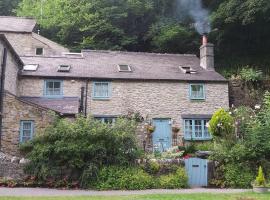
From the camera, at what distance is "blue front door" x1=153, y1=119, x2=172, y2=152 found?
24.8m

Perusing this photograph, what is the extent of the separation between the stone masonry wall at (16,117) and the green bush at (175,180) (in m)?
7.60

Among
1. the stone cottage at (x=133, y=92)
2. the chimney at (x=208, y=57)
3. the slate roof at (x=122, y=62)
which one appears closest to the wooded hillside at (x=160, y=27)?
the chimney at (x=208, y=57)

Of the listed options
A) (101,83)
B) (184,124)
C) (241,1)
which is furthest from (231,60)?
(101,83)

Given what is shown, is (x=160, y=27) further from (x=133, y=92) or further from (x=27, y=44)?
(x=133, y=92)

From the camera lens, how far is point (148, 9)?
42.1 meters

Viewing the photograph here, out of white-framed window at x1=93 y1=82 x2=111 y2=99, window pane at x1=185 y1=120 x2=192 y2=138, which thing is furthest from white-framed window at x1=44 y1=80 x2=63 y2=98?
window pane at x1=185 y1=120 x2=192 y2=138

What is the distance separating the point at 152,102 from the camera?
2542cm

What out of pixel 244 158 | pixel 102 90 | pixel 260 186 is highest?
pixel 102 90

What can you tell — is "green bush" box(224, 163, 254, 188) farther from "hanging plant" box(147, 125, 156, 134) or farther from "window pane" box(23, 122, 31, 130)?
"window pane" box(23, 122, 31, 130)

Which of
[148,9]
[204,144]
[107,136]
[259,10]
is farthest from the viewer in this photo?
[148,9]

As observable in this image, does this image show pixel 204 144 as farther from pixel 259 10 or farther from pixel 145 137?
pixel 259 10

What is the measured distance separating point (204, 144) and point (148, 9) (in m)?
22.1

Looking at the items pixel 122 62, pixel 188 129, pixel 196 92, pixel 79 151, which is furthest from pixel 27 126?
pixel 196 92

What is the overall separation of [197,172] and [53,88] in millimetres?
12333
